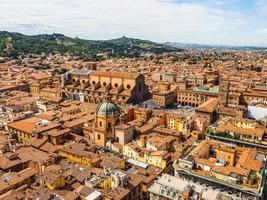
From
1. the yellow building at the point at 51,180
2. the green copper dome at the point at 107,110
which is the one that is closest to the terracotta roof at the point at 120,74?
the green copper dome at the point at 107,110

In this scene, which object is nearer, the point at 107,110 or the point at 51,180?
the point at 51,180

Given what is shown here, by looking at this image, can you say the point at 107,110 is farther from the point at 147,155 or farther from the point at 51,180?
the point at 51,180

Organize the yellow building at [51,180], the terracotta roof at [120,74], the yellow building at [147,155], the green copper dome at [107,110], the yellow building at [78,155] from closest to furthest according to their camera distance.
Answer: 1. the yellow building at [51,180]
2. the yellow building at [78,155]
3. the yellow building at [147,155]
4. the green copper dome at [107,110]
5. the terracotta roof at [120,74]

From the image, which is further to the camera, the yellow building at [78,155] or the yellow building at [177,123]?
the yellow building at [177,123]

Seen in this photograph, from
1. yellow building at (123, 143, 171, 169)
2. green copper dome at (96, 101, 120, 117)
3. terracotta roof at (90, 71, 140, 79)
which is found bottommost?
yellow building at (123, 143, 171, 169)

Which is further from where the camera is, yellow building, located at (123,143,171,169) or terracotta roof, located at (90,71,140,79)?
terracotta roof, located at (90,71,140,79)

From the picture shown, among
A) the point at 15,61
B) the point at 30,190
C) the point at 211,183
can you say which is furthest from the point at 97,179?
the point at 15,61

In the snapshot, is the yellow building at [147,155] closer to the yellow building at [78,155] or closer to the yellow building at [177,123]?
the yellow building at [78,155]

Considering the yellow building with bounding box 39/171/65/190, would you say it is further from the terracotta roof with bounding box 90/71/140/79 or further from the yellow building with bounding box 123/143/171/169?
the terracotta roof with bounding box 90/71/140/79

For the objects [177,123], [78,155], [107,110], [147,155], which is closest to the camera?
[78,155]

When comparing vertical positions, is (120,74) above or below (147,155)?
above

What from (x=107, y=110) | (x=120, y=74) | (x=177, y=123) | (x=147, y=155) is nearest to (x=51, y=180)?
(x=147, y=155)

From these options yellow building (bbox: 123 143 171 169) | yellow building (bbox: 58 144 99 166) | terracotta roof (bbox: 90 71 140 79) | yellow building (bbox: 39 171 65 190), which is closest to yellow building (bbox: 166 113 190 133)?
yellow building (bbox: 123 143 171 169)
